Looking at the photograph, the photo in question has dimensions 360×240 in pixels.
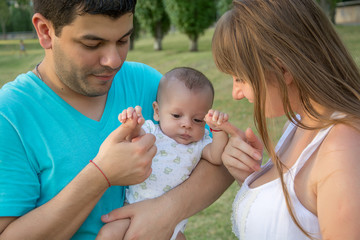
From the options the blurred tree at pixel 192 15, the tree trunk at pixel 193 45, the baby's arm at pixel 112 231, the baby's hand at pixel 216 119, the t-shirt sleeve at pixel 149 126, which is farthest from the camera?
the tree trunk at pixel 193 45

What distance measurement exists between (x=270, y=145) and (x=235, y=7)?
2.44 feet

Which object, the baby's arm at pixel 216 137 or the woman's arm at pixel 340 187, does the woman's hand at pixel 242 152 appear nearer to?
the baby's arm at pixel 216 137

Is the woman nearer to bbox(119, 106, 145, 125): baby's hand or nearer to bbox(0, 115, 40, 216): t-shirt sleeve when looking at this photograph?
bbox(119, 106, 145, 125): baby's hand

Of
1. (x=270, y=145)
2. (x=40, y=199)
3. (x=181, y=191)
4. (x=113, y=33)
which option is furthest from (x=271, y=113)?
(x=40, y=199)

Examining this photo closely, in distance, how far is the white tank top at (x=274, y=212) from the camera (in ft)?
5.86

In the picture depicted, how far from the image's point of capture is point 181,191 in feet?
7.73

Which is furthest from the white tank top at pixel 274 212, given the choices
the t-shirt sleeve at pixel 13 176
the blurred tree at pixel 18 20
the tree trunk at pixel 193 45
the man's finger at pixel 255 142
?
the blurred tree at pixel 18 20

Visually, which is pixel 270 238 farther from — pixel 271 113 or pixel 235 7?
pixel 235 7

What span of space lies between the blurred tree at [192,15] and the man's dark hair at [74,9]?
2152 centimetres

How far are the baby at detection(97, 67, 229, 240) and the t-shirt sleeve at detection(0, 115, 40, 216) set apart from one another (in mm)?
713

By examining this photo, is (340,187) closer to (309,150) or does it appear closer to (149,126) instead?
(309,150)

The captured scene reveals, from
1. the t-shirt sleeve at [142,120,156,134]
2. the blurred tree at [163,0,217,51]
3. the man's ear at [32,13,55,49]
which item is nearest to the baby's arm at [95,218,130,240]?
the t-shirt sleeve at [142,120,156,134]

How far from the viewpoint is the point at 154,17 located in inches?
1041

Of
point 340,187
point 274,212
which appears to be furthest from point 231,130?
point 340,187
